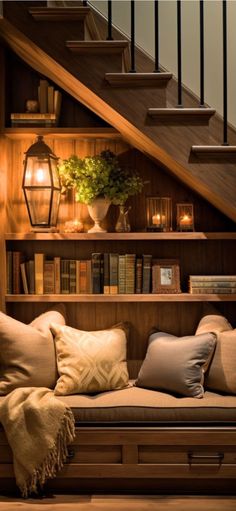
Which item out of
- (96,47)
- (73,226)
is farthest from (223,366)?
(96,47)

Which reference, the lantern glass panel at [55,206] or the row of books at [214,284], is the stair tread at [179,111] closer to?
the lantern glass panel at [55,206]

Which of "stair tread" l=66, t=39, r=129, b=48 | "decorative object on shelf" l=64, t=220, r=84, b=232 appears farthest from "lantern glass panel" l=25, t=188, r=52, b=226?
"stair tread" l=66, t=39, r=129, b=48

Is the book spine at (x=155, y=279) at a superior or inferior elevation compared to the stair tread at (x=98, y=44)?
inferior

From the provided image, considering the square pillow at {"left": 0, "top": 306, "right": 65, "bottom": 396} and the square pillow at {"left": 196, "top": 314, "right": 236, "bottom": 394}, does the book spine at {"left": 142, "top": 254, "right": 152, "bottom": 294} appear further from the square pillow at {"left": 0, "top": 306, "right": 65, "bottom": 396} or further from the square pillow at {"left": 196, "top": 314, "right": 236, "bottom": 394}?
the square pillow at {"left": 0, "top": 306, "right": 65, "bottom": 396}

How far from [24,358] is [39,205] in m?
0.93

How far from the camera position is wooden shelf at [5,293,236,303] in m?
4.01

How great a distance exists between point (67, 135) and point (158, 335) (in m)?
1.36

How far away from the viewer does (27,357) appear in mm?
3695

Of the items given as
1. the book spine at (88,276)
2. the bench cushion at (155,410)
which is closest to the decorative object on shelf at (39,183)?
the book spine at (88,276)

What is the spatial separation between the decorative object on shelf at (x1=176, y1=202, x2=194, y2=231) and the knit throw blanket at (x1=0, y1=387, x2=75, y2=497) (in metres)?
1.38

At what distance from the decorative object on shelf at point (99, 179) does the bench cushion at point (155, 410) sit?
1251mm

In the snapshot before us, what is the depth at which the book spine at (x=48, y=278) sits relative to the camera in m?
4.12

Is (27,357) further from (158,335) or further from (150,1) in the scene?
(150,1)

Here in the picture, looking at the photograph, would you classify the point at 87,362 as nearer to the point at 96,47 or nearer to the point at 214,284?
the point at 214,284
